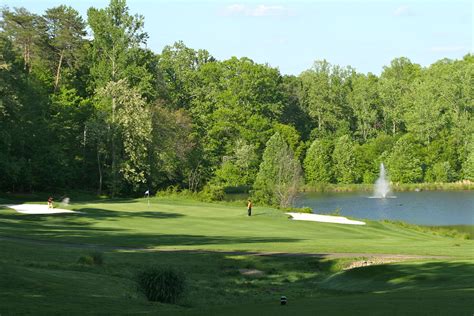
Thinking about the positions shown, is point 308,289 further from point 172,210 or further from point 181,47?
point 181,47

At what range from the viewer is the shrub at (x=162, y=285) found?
1938 cm

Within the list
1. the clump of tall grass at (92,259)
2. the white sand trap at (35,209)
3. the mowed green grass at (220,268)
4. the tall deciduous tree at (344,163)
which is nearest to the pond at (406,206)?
the tall deciduous tree at (344,163)

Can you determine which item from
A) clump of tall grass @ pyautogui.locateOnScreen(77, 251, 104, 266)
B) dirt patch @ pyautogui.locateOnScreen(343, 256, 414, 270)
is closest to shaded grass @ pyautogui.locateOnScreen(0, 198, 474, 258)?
dirt patch @ pyautogui.locateOnScreen(343, 256, 414, 270)

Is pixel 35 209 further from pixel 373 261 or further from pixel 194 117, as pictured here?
pixel 194 117

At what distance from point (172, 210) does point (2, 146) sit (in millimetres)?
21675

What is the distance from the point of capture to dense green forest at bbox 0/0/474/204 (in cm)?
7394

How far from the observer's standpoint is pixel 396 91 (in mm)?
131500

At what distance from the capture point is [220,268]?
2688 centimetres

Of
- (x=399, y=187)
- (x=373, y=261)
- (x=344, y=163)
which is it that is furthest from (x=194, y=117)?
(x=373, y=261)

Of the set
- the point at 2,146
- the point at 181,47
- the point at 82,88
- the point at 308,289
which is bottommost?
the point at 308,289

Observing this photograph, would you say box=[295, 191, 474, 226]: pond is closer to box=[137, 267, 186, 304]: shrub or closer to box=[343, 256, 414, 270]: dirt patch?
box=[343, 256, 414, 270]: dirt patch

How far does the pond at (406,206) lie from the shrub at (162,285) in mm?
48247

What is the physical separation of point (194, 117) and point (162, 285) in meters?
93.7

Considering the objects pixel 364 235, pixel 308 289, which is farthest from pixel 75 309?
pixel 364 235
